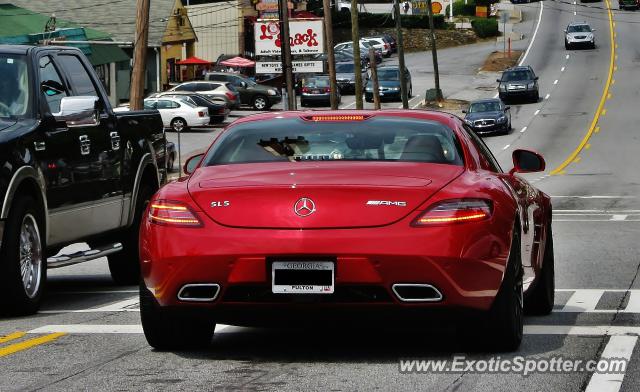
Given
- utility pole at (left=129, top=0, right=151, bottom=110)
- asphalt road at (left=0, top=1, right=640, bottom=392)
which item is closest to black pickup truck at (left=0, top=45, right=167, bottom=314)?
asphalt road at (left=0, top=1, right=640, bottom=392)

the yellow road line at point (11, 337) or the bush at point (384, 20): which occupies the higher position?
the yellow road line at point (11, 337)

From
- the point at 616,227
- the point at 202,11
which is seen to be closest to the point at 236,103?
the point at 202,11

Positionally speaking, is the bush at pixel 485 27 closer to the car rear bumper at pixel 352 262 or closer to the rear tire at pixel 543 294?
the rear tire at pixel 543 294

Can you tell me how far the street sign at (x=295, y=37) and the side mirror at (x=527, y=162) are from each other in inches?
1996

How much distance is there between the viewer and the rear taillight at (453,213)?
25.1 feet

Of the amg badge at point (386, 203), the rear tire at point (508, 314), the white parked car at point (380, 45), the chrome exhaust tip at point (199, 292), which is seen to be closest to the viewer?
the amg badge at point (386, 203)

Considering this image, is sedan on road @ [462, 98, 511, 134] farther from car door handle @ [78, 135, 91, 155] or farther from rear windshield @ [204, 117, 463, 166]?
rear windshield @ [204, 117, 463, 166]

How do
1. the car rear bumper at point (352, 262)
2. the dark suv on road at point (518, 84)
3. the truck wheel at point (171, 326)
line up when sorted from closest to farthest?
the car rear bumper at point (352, 262) → the truck wheel at point (171, 326) → the dark suv on road at point (518, 84)

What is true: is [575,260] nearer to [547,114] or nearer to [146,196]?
[146,196]

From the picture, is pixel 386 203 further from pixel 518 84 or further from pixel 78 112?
pixel 518 84

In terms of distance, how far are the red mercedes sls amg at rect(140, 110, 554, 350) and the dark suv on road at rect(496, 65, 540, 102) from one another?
203 feet

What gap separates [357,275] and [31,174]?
3.96m

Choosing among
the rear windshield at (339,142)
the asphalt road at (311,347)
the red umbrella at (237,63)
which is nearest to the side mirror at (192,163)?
the rear windshield at (339,142)

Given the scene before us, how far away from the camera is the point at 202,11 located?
97.6 metres
